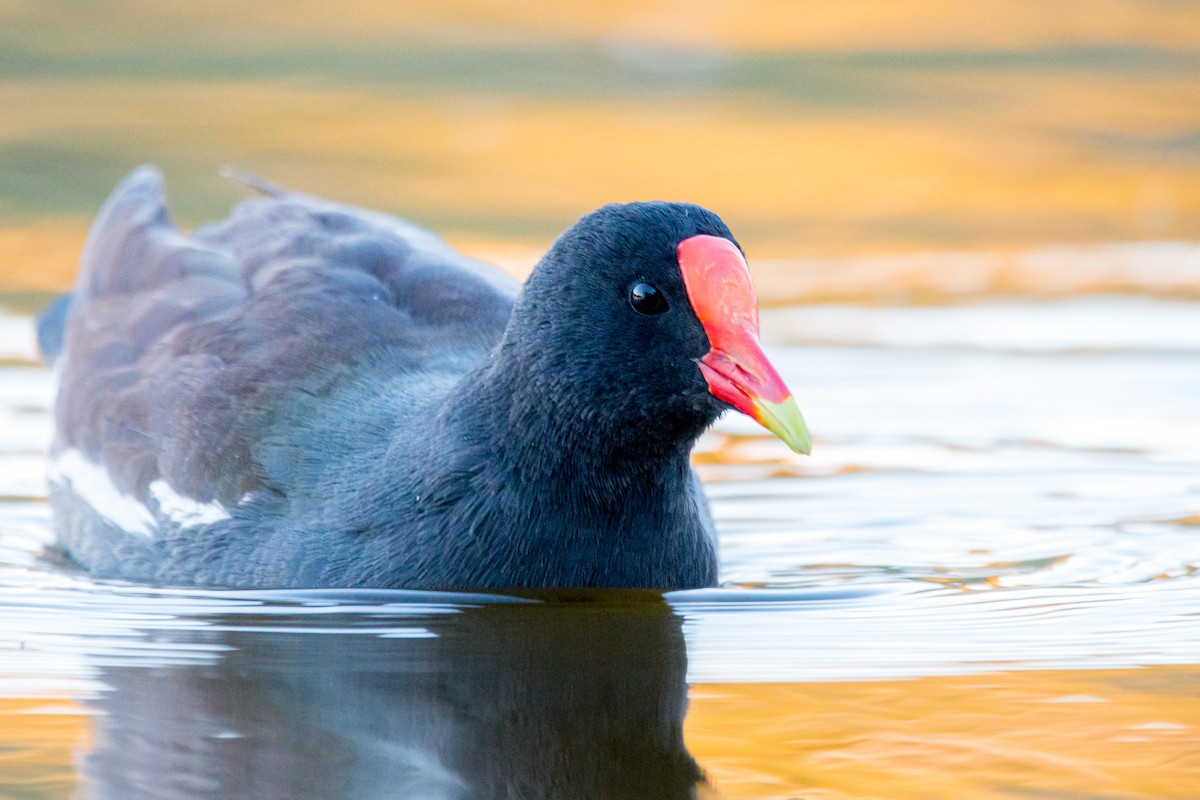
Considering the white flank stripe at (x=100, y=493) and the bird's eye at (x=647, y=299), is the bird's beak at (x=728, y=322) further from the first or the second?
the white flank stripe at (x=100, y=493)

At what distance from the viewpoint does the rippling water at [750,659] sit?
3.29 m

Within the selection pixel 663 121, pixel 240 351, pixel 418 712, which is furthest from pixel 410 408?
pixel 663 121

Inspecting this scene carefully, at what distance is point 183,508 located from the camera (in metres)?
5.02

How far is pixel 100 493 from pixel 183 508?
1.73 ft

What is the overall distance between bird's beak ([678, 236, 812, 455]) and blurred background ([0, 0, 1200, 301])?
175 inches

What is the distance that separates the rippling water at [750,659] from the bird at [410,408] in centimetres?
14

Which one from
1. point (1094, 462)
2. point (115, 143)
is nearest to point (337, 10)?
point (115, 143)

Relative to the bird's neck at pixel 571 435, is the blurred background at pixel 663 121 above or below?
above

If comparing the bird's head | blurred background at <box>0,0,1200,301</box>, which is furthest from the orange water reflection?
blurred background at <box>0,0,1200,301</box>

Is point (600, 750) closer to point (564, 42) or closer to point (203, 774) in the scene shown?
point (203, 774)

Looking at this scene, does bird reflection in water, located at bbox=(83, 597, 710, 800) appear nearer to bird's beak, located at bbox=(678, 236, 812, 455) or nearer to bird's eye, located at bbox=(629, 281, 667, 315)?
bird's beak, located at bbox=(678, 236, 812, 455)

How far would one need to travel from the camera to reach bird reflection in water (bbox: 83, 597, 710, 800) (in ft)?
10.6

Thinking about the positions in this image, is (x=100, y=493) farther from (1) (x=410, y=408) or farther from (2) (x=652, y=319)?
(2) (x=652, y=319)


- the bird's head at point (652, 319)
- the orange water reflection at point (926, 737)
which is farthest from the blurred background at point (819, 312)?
the bird's head at point (652, 319)
